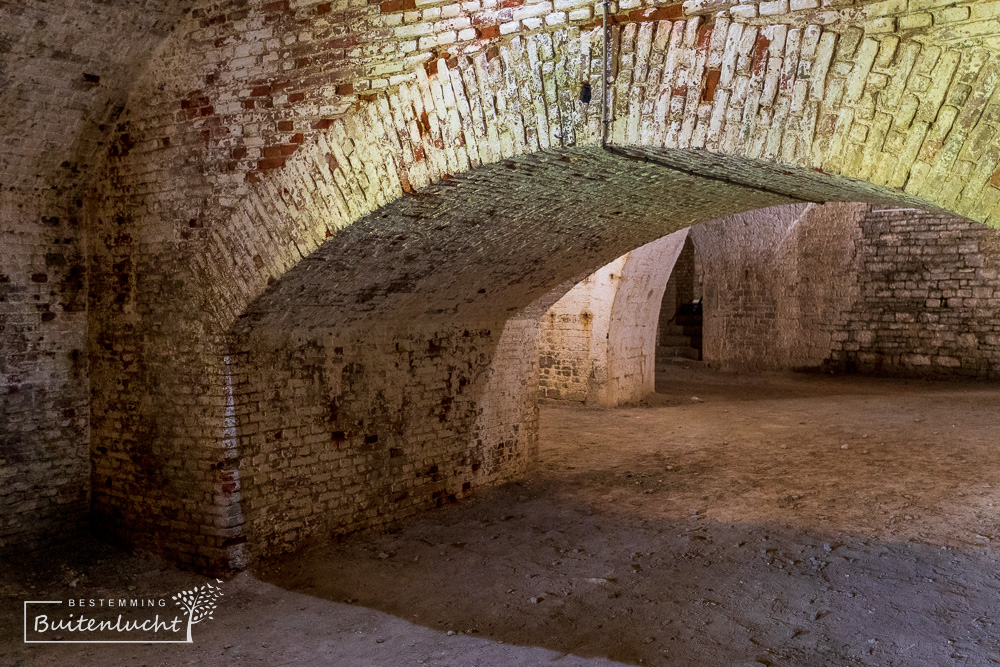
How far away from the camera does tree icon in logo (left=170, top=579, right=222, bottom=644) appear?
3.94 meters

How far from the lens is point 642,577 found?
168 inches

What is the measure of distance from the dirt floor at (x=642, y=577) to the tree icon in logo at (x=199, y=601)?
0.22 feet

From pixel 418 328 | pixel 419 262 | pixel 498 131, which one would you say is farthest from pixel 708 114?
pixel 418 328

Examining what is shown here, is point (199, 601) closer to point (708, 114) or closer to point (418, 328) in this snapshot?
point (418, 328)

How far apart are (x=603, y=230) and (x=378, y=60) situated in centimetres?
189

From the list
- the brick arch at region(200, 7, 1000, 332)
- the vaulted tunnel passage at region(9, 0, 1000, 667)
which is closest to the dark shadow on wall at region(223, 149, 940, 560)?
the vaulted tunnel passage at region(9, 0, 1000, 667)

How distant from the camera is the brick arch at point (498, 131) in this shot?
101 inches

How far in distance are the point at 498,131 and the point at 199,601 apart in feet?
9.26

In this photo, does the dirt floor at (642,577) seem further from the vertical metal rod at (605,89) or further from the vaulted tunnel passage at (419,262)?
the vertical metal rod at (605,89)

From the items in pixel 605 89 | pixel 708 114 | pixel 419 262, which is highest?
pixel 605 89

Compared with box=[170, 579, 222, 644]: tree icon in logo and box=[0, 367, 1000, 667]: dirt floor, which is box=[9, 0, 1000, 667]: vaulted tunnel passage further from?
box=[170, 579, 222, 644]: tree icon in logo

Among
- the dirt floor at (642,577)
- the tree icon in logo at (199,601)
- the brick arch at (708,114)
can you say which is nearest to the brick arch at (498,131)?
the brick arch at (708,114)

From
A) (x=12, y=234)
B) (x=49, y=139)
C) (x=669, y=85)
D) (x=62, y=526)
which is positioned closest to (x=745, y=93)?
(x=669, y=85)

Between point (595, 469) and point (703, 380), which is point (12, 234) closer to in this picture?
point (595, 469)
